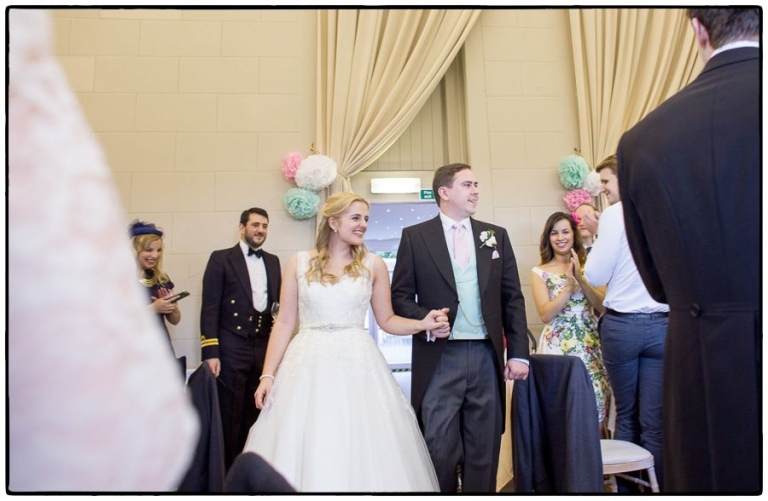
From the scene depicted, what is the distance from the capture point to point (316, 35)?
393 centimetres

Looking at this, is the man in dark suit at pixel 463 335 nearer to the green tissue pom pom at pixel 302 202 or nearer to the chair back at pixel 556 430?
the chair back at pixel 556 430

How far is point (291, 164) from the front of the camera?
144 inches

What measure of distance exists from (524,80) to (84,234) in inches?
166

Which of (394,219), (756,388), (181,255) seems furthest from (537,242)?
(756,388)

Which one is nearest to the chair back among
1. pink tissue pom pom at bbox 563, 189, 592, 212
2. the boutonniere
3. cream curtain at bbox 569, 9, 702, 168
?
the boutonniere

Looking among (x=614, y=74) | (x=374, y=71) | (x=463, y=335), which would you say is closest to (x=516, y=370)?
(x=463, y=335)

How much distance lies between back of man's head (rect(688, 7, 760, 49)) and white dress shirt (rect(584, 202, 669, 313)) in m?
1.15

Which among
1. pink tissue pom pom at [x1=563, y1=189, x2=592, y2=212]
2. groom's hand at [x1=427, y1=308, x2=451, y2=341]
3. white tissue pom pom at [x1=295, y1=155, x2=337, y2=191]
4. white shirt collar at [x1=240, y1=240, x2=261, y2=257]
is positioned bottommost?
groom's hand at [x1=427, y1=308, x2=451, y2=341]

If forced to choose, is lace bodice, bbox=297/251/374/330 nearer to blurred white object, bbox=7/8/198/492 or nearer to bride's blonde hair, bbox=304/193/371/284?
bride's blonde hair, bbox=304/193/371/284

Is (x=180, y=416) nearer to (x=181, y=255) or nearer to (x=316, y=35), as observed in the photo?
(x=181, y=255)

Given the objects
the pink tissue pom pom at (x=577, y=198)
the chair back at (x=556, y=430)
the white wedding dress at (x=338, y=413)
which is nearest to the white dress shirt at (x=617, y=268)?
the chair back at (x=556, y=430)

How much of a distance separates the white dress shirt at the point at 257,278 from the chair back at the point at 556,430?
71.4 inches

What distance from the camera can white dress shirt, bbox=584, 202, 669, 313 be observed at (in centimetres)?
209

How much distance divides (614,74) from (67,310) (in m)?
4.40
